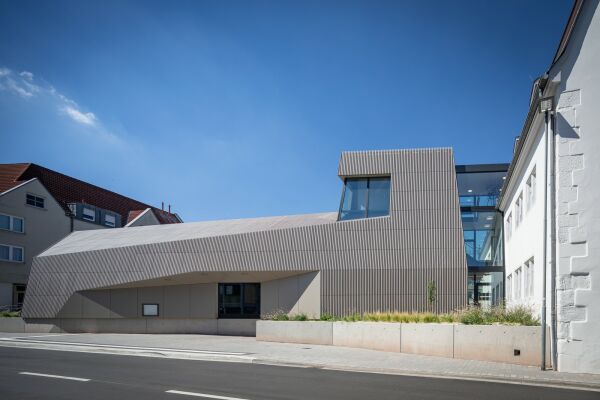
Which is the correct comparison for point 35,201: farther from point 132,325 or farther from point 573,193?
point 573,193

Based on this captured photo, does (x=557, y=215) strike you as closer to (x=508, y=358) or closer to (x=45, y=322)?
(x=508, y=358)

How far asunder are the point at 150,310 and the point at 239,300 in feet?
15.0

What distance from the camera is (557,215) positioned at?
43.1 feet

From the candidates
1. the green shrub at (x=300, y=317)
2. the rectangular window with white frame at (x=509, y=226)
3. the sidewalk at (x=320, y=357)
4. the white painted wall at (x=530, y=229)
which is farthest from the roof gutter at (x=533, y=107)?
the green shrub at (x=300, y=317)

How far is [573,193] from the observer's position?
514 inches

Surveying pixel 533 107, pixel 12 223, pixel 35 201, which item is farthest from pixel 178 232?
pixel 533 107

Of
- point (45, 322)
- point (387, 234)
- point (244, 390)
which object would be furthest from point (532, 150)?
point (45, 322)

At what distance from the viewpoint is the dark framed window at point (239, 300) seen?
91.8ft

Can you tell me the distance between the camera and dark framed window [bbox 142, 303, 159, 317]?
28266mm

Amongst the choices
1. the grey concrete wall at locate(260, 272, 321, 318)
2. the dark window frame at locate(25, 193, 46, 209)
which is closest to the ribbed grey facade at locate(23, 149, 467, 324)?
the grey concrete wall at locate(260, 272, 321, 318)

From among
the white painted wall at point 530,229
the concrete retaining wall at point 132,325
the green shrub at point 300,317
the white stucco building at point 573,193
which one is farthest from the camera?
the concrete retaining wall at point 132,325

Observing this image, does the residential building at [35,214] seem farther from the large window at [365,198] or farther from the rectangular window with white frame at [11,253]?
the large window at [365,198]

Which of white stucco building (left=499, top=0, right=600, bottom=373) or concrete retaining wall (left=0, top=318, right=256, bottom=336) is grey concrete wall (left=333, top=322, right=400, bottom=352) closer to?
white stucco building (left=499, top=0, right=600, bottom=373)

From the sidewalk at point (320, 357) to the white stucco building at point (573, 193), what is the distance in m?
1.02
